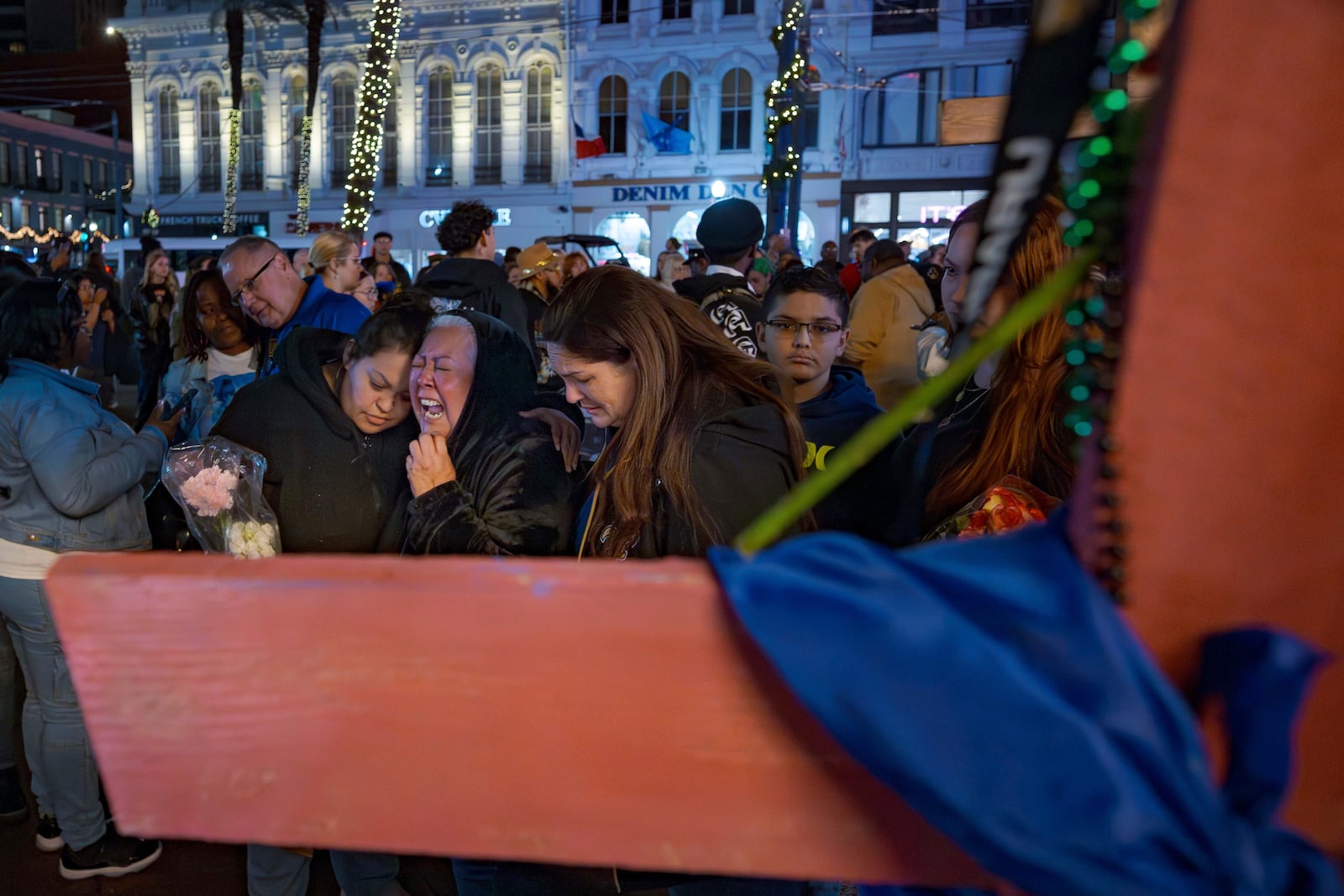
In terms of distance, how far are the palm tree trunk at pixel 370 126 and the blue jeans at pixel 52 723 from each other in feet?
31.2

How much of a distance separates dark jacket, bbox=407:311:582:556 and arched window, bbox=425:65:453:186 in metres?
26.8

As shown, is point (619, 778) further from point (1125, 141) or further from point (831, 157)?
point (831, 157)

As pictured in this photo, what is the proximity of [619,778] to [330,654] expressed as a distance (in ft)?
0.77

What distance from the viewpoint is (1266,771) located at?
2.12ft

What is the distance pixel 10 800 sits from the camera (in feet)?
12.1

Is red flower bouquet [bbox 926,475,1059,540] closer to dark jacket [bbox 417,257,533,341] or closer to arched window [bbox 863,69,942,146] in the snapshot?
dark jacket [bbox 417,257,533,341]

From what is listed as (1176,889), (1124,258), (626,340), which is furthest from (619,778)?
(626,340)

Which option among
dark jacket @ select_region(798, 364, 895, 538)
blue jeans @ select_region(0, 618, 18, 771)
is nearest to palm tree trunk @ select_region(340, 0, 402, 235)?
blue jeans @ select_region(0, 618, 18, 771)

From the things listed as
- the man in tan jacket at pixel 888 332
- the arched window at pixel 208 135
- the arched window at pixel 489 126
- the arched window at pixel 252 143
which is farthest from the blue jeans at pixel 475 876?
the arched window at pixel 208 135

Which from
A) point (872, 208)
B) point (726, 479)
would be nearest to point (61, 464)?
point (726, 479)

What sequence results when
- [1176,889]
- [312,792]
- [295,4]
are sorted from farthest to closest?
[295,4], [312,792], [1176,889]

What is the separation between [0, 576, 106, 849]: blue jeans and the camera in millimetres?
3107

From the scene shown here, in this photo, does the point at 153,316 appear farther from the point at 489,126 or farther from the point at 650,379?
the point at 489,126

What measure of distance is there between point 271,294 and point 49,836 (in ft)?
7.54
